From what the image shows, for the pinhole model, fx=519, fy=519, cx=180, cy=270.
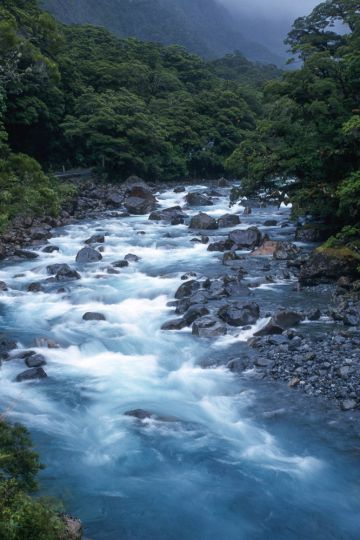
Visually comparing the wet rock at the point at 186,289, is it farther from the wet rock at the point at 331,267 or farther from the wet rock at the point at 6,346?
the wet rock at the point at 6,346

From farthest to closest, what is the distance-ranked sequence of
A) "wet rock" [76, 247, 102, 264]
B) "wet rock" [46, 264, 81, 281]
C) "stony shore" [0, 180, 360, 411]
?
"wet rock" [76, 247, 102, 264], "wet rock" [46, 264, 81, 281], "stony shore" [0, 180, 360, 411]

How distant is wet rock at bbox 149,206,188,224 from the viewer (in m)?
26.2

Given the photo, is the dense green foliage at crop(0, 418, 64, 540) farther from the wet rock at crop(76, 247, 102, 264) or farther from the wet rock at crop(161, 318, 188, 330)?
the wet rock at crop(76, 247, 102, 264)

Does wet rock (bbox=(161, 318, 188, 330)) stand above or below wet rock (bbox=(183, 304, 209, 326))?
below

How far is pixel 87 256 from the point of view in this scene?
1916 cm

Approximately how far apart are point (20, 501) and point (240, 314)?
345 inches

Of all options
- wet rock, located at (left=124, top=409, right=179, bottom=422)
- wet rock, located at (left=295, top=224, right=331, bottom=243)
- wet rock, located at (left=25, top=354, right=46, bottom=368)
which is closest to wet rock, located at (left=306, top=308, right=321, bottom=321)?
wet rock, located at (left=124, top=409, right=179, bottom=422)

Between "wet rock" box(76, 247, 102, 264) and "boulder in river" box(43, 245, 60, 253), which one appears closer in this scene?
"wet rock" box(76, 247, 102, 264)

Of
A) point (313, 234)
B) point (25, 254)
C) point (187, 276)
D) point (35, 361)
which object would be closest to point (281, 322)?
point (187, 276)

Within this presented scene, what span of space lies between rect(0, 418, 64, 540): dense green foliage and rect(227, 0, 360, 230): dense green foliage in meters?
12.4

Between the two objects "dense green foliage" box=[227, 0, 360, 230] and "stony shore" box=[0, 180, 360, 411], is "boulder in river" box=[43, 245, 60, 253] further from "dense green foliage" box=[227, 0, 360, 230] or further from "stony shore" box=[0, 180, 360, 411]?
"dense green foliage" box=[227, 0, 360, 230]

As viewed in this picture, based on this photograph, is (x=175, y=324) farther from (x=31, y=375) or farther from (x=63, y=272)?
(x=63, y=272)

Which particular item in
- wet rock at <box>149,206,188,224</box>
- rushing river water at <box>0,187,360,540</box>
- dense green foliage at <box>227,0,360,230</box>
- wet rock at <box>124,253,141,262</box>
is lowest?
rushing river water at <box>0,187,360,540</box>

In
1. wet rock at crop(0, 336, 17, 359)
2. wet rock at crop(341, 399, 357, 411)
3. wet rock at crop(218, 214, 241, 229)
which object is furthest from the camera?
wet rock at crop(218, 214, 241, 229)
